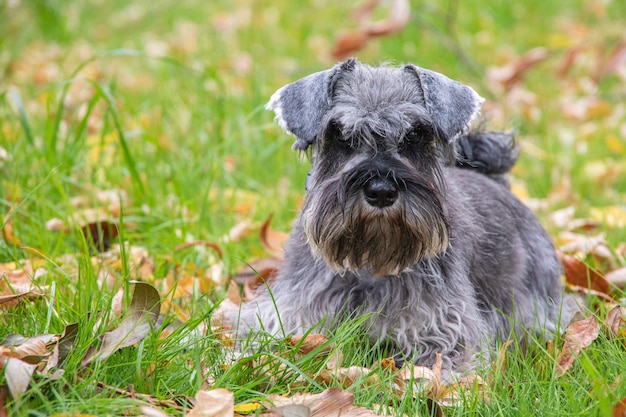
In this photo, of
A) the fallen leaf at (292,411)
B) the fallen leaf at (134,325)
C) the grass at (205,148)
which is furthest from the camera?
the grass at (205,148)

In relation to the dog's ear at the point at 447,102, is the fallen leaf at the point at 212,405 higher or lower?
lower

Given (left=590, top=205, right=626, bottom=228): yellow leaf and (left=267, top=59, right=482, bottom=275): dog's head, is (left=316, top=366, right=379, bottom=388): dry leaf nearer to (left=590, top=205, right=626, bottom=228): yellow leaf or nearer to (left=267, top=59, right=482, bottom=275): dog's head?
(left=267, top=59, right=482, bottom=275): dog's head

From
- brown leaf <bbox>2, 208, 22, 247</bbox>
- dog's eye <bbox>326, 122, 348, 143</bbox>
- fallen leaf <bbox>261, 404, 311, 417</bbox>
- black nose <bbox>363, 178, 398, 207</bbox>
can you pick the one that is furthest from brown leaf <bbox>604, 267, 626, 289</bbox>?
brown leaf <bbox>2, 208, 22, 247</bbox>

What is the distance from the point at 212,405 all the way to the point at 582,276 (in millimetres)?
2786

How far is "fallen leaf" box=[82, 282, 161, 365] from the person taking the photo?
3277 mm

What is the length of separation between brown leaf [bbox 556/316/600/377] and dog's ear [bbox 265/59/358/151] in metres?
1.51

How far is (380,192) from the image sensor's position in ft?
11.9

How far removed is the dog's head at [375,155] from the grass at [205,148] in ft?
1.46

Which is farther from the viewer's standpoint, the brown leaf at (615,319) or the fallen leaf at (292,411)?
the brown leaf at (615,319)

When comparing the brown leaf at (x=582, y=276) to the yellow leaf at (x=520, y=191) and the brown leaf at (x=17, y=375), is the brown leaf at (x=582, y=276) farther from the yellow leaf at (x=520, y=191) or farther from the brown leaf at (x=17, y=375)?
the brown leaf at (x=17, y=375)

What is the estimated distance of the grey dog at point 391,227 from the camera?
3748 millimetres

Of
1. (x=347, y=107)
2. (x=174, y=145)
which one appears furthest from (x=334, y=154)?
(x=174, y=145)

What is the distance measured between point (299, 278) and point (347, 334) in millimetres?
566

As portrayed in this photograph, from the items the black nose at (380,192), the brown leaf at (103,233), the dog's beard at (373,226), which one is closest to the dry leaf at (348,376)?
the dog's beard at (373,226)
